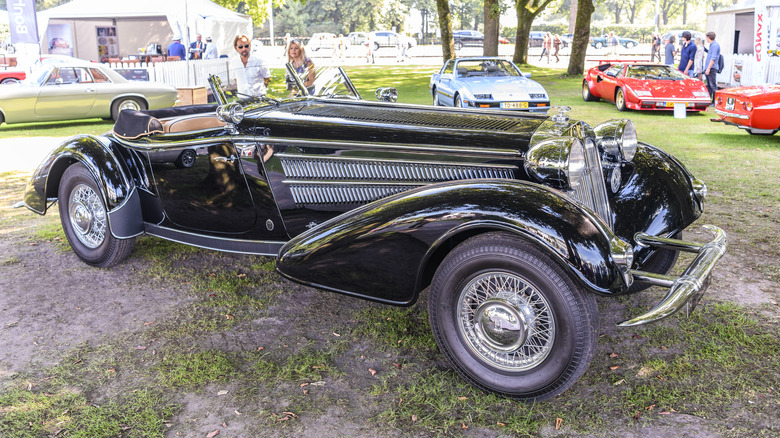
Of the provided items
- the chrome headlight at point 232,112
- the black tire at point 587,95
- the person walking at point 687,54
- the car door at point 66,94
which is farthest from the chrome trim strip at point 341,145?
the person walking at point 687,54

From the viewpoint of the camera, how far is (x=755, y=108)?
9766 mm

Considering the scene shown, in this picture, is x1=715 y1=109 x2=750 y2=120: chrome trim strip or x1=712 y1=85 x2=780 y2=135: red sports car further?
x1=715 y1=109 x2=750 y2=120: chrome trim strip

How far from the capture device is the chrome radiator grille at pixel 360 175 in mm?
3633

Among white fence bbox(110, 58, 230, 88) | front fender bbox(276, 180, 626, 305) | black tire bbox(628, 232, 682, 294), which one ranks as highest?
white fence bbox(110, 58, 230, 88)

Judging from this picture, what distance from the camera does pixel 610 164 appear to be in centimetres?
408

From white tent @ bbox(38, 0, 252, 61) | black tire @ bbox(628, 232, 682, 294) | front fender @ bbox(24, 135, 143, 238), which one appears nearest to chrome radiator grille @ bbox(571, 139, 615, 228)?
black tire @ bbox(628, 232, 682, 294)

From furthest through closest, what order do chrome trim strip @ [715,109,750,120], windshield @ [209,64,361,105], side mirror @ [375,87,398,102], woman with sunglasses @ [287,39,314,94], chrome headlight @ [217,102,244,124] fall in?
chrome trim strip @ [715,109,750,120], woman with sunglasses @ [287,39,314,94], side mirror @ [375,87,398,102], windshield @ [209,64,361,105], chrome headlight @ [217,102,244,124]

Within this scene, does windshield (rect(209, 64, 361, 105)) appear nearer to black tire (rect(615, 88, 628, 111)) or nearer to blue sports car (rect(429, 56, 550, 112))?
blue sports car (rect(429, 56, 550, 112))

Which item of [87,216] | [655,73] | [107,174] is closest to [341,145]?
[107,174]

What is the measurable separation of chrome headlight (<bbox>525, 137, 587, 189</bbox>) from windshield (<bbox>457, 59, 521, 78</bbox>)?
36.0 feet

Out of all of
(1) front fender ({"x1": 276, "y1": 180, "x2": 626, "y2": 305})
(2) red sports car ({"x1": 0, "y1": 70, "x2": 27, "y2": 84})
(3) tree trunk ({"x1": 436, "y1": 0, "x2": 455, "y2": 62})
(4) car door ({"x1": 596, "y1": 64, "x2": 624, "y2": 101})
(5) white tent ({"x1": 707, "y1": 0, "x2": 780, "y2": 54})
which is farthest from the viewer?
(3) tree trunk ({"x1": 436, "y1": 0, "x2": 455, "y2": 62})

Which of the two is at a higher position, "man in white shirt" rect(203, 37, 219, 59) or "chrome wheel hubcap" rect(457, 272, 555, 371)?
"man in white shirt" rect(203, 37, 219, 59)

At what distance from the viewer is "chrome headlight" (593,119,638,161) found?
407 centimetres

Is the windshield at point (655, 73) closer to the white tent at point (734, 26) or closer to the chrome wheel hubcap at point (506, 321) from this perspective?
the white tent at point (734, 26)
